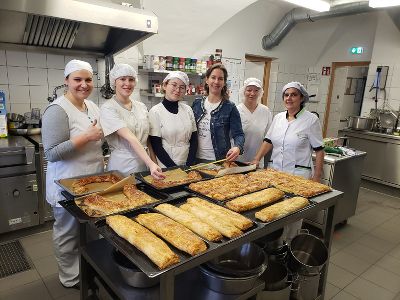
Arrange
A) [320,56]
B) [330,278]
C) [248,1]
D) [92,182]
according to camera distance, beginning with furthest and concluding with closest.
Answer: [320,56] < [248,1] < [330,278] < [92,182]

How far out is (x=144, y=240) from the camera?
1.13 m

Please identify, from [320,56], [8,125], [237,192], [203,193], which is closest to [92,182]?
[203,193]

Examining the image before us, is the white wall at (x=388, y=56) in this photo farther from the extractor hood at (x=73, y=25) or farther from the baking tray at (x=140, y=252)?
the baking tray at (x=140, y=252)

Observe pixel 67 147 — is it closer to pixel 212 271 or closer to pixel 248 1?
pixel 212 271

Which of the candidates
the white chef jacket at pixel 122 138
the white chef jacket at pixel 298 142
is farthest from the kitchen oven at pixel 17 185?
the white chef jacket at pixel 298 142

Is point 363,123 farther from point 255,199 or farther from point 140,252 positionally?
point 140,252

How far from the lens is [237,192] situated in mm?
1636

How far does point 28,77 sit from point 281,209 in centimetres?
300

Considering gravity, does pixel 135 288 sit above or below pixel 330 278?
above

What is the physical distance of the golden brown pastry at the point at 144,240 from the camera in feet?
3.37

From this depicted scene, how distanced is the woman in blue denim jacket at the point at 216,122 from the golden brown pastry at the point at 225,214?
0.91 metres

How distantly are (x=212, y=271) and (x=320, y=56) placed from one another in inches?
247

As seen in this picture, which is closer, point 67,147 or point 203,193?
point 203,193

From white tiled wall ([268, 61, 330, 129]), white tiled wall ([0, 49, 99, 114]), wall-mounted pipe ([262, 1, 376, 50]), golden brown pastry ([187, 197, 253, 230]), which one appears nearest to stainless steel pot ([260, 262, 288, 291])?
golden brown pastry ([187, 197, 253, 230])
